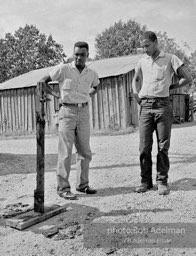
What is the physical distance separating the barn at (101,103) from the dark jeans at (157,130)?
7720mm

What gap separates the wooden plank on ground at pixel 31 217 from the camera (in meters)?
3.18

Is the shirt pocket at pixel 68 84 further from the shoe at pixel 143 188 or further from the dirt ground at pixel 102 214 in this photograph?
the shoe at pixel 143 188

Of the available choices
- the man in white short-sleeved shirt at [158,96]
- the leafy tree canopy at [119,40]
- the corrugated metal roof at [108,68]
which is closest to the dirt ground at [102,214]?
the man in white short-sleeved shirt at [158,96]

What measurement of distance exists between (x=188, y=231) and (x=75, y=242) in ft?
3.69

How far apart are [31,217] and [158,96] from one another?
2.26 meters

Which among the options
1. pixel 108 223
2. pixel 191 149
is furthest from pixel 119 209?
pixel 191 149

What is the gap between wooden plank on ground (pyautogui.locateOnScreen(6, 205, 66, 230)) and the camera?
318 centimetres

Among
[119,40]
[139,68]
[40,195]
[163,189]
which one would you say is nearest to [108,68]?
[139,68]

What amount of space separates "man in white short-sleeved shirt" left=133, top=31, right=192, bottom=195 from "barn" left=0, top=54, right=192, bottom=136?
7.74 m

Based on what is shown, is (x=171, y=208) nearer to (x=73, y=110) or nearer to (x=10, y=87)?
(x=73, y=110)

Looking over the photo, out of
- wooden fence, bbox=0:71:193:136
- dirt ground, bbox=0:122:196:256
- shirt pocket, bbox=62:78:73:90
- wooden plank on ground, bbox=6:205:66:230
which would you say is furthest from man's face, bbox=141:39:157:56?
wooden fence, bbox=0:71:193:136

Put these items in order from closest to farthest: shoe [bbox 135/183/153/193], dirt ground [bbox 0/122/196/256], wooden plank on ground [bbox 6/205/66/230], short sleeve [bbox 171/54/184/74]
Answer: dirt ground [bbox 0/122/196/256] < wooden plank on ground [bbox 6/205/66/230] < short sleeve [bbox 171/54/184/74] < shoe [bbox 135/183/153/193]

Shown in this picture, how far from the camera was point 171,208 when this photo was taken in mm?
3506

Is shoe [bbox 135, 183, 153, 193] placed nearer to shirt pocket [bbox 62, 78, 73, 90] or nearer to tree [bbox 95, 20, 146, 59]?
shirt pocket [bbox 62, 78, 73, 90]
